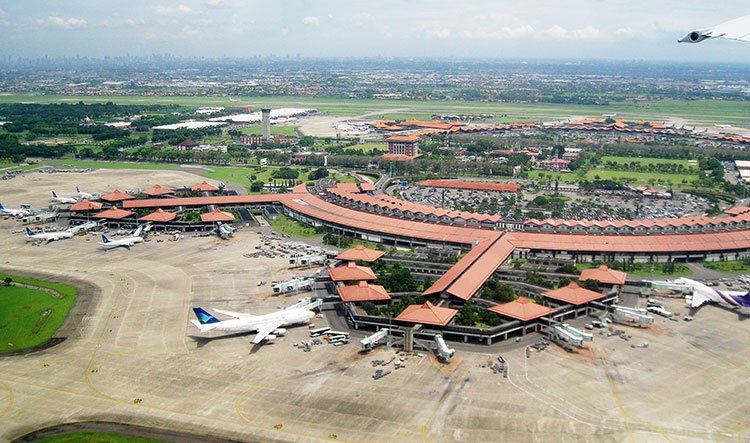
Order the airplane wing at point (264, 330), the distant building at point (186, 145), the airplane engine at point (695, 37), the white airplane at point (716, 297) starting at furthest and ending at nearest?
the distant building at point (186, 145)
the white airplane at point (716, 297)
the airplane wing at point (264, 330)
the airplane engine at point (695, 37)

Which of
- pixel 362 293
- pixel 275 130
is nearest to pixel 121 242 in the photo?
pixel 362 293

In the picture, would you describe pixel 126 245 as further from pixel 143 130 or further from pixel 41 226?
pixel 143 130

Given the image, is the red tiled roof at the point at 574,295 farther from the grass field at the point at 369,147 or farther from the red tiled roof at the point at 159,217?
the grass field at the point at 369,147

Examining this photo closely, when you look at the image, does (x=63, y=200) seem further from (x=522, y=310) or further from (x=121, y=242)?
(x=522, y=310)

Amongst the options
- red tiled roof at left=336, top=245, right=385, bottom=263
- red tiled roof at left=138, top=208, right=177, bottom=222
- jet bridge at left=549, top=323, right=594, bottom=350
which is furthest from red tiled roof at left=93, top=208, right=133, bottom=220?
jet bridge at left=549, top=323, right=594, bottom=350

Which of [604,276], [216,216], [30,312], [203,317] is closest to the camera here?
[203,317]

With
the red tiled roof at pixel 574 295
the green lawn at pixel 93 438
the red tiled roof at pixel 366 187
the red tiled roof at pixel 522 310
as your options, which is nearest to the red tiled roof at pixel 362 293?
the red tiled roof at pixel 522 310

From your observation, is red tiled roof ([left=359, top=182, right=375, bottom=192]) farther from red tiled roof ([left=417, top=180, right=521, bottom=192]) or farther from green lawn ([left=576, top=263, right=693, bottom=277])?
green lawn ([left=576, top=263, right=693, bottom=277])
